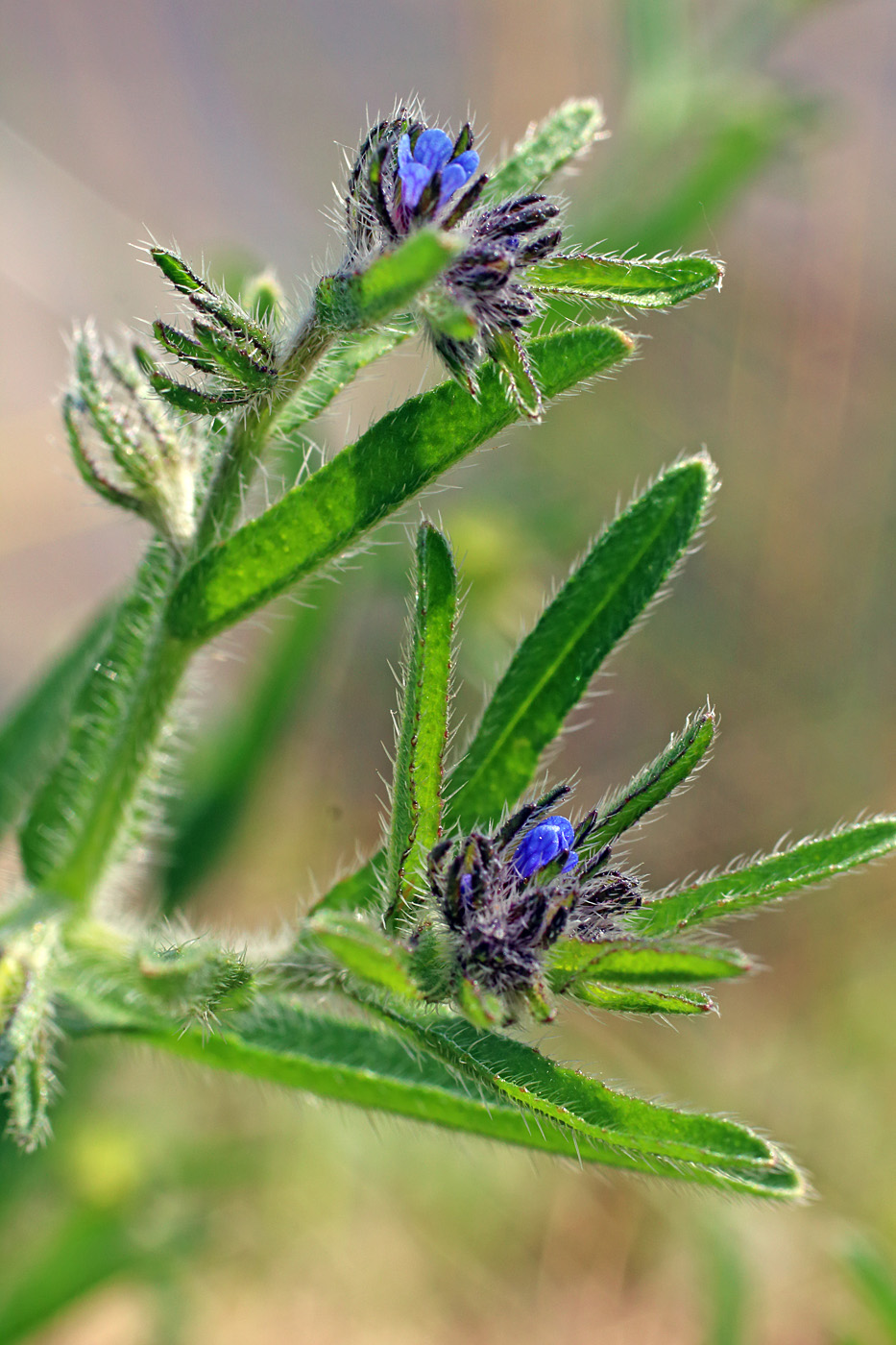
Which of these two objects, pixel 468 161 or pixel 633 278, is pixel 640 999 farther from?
pixel 468 161

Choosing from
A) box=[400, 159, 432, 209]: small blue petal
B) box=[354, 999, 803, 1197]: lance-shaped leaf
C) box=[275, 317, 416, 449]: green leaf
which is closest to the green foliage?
box=[354, 999, 803, 1197]: lance-shaped leaf

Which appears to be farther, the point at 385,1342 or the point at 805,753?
the point at 805,753

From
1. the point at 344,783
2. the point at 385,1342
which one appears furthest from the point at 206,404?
the point at 344,783

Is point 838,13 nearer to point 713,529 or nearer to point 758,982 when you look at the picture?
point 713,529

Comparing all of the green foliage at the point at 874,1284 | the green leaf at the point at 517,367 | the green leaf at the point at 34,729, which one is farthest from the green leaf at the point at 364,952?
the green foliage at the point at 874,1284

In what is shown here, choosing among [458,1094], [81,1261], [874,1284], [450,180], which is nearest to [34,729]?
[81,1261]

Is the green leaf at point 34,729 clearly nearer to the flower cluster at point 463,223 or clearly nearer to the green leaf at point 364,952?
the flower cluster at point 463,223

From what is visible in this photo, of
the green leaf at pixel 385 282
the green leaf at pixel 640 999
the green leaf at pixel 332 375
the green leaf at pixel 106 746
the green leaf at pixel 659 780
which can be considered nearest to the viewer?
the green leaf at pixel 385 282

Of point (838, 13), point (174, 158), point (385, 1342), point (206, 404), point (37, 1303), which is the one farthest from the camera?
point (838, 13)
